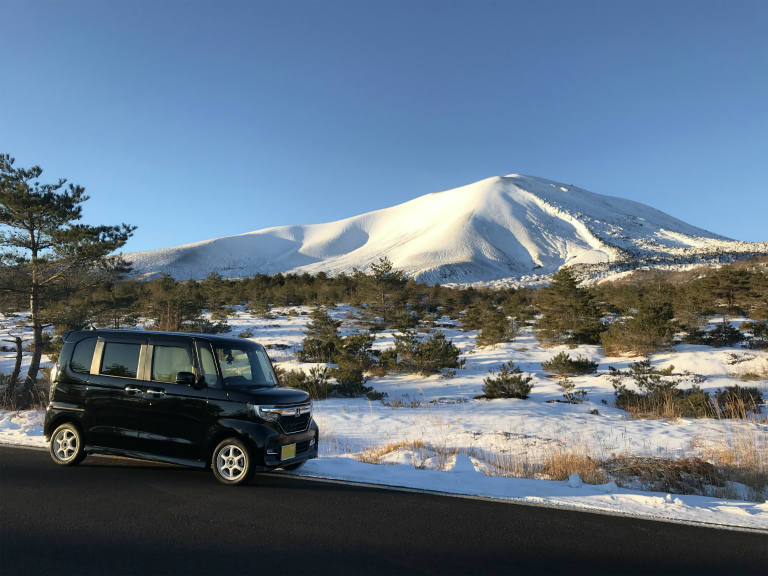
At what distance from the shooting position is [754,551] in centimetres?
402

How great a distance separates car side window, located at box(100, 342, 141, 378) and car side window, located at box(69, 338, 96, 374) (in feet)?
0.77

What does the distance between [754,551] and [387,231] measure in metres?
194

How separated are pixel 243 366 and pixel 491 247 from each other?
463 feet

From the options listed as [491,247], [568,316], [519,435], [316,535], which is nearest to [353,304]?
[568,316]

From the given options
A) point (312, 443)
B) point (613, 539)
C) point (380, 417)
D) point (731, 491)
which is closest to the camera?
point (613, 539)

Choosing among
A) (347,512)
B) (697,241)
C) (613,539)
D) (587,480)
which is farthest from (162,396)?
(697,241)

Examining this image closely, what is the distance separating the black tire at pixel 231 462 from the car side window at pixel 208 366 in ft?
2.35

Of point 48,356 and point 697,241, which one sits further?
point 697,241

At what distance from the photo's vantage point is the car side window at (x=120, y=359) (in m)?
6.29

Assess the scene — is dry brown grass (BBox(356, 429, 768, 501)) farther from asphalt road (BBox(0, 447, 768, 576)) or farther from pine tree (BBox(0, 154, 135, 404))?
pine tree (BBox(0, 154, 135, 404))

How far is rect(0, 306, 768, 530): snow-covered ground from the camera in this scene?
5.56 m

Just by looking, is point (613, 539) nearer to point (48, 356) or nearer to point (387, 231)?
point (48, 356)

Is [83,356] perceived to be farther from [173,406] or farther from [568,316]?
[568,316]

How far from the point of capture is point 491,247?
143 metres
